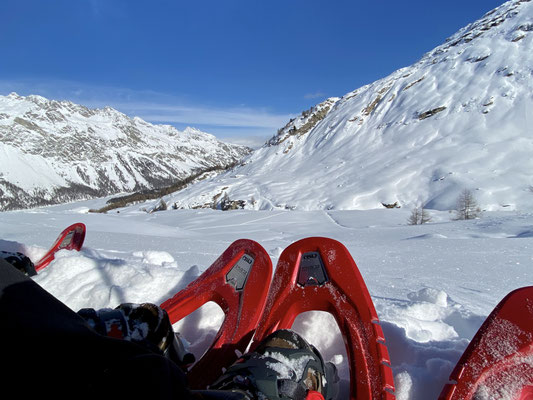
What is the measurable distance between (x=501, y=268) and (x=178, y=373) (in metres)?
5.21

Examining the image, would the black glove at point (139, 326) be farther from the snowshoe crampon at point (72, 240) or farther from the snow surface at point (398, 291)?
the snowshoe crampon at point (72, 240)

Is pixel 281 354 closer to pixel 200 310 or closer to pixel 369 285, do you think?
pixel 200 310

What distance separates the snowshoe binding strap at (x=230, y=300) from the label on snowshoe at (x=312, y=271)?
0.98ft

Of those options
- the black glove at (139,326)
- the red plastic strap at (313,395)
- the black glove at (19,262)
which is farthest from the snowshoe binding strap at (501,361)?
the black glove at (19,262)

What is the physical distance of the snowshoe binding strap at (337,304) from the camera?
1546 millimetres

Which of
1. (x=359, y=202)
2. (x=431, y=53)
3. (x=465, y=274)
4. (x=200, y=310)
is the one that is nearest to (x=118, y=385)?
(x=200, y=310)

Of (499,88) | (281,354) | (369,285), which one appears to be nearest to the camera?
(281,354)

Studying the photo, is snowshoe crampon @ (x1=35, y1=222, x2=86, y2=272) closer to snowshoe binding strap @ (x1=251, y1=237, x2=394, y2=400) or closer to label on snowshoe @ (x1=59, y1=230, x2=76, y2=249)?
label on snowshoe @ (x1=59, y1=230, x2=76, y2=249)

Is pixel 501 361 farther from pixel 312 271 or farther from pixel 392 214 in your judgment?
pixel 392 214

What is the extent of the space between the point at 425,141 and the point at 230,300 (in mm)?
51013

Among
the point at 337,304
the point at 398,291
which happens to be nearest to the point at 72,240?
the point at 337,304

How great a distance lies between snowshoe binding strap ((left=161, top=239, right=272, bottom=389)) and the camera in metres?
1.88

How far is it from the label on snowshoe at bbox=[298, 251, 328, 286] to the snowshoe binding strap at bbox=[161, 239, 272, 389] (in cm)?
30

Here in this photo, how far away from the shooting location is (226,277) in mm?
2592
